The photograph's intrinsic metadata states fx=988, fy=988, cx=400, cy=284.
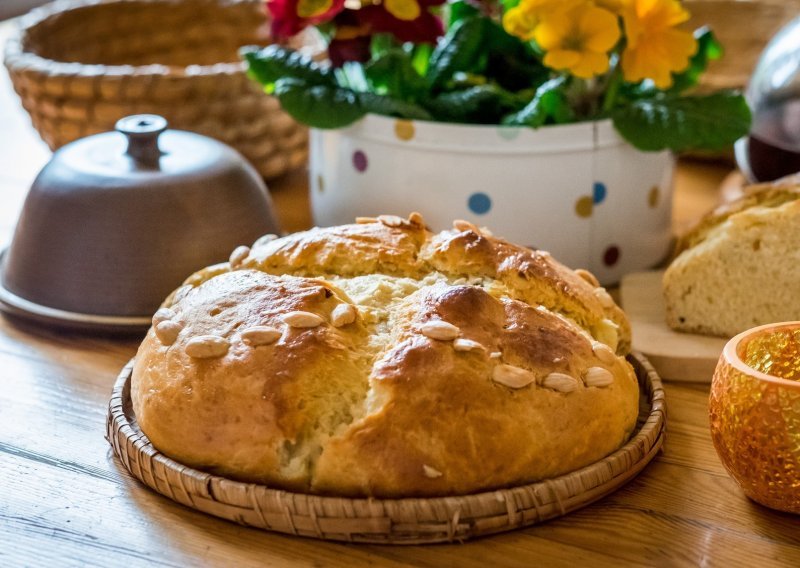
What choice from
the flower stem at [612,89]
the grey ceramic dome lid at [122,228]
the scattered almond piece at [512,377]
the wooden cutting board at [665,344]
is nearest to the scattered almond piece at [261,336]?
the scattered almond piece at [512,377]

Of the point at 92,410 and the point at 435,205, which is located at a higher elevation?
the point at 435,205

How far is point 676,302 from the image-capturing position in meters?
1.40

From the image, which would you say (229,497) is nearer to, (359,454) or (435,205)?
(359,454)

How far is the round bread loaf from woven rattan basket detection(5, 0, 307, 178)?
79 centimetres

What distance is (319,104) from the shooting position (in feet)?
5.07

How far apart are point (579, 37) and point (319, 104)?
410 mm

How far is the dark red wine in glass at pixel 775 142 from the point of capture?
5.63 ft

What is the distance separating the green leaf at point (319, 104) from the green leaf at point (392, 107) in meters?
0.02

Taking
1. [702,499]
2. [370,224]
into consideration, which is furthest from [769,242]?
[370,224]

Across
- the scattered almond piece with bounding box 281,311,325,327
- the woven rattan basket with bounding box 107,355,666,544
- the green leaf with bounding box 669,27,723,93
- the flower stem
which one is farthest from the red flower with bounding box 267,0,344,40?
the woven rattan basket with bounding box 107,355,666,544

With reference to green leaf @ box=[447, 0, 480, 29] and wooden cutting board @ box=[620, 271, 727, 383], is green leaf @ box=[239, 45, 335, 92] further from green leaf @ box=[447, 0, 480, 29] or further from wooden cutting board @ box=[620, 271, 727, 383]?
wooden cutting board @ box=[620, 271, 727, 383]

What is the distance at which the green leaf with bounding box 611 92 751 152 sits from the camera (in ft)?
4.93

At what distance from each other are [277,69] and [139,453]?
0.81 meters

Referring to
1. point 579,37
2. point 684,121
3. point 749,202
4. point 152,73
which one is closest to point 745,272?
point 749,202
